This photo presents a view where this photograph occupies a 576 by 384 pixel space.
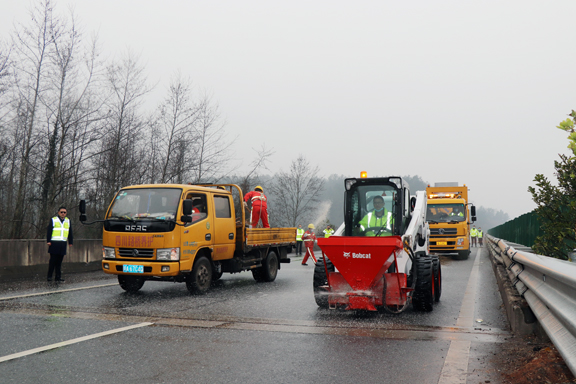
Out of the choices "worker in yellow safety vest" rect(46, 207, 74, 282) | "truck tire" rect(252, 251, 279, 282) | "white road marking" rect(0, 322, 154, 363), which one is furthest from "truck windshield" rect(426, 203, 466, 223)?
"white road marking" rect(0, 322, 154, 363)

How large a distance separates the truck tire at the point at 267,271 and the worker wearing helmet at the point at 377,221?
4141 millimetres

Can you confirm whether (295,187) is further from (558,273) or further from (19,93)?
(558,273)

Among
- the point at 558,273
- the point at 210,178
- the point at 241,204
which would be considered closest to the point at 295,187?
the point at 210,178

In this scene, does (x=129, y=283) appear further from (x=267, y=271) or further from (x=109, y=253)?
(x=267, y=271)

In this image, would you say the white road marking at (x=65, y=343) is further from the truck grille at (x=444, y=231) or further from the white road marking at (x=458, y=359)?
the truck grille at (x=444, y=231)

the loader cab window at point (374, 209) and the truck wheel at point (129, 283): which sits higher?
the loader cab window at point (374, 209)

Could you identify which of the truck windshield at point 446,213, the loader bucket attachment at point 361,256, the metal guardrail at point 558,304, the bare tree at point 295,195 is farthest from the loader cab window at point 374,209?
the bare tree at point 295,195

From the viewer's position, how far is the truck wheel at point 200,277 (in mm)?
9648

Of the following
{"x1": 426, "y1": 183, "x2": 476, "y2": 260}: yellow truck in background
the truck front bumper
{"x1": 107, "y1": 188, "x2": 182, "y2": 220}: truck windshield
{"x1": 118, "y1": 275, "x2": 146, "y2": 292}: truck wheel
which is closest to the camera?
the truck front bumper

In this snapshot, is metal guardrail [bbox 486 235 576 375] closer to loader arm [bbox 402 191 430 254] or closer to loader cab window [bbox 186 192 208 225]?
loader arm [bbox 402 191 430 254]

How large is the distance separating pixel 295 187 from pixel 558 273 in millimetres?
51347

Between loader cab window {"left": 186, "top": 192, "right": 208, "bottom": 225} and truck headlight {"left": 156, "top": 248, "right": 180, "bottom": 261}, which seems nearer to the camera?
truck headlight {"left": 156, "top": 248, "right": 180, "bottom": 261}

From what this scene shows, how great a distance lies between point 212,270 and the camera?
35.1ft

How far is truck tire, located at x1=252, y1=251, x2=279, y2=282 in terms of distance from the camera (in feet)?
40.6
